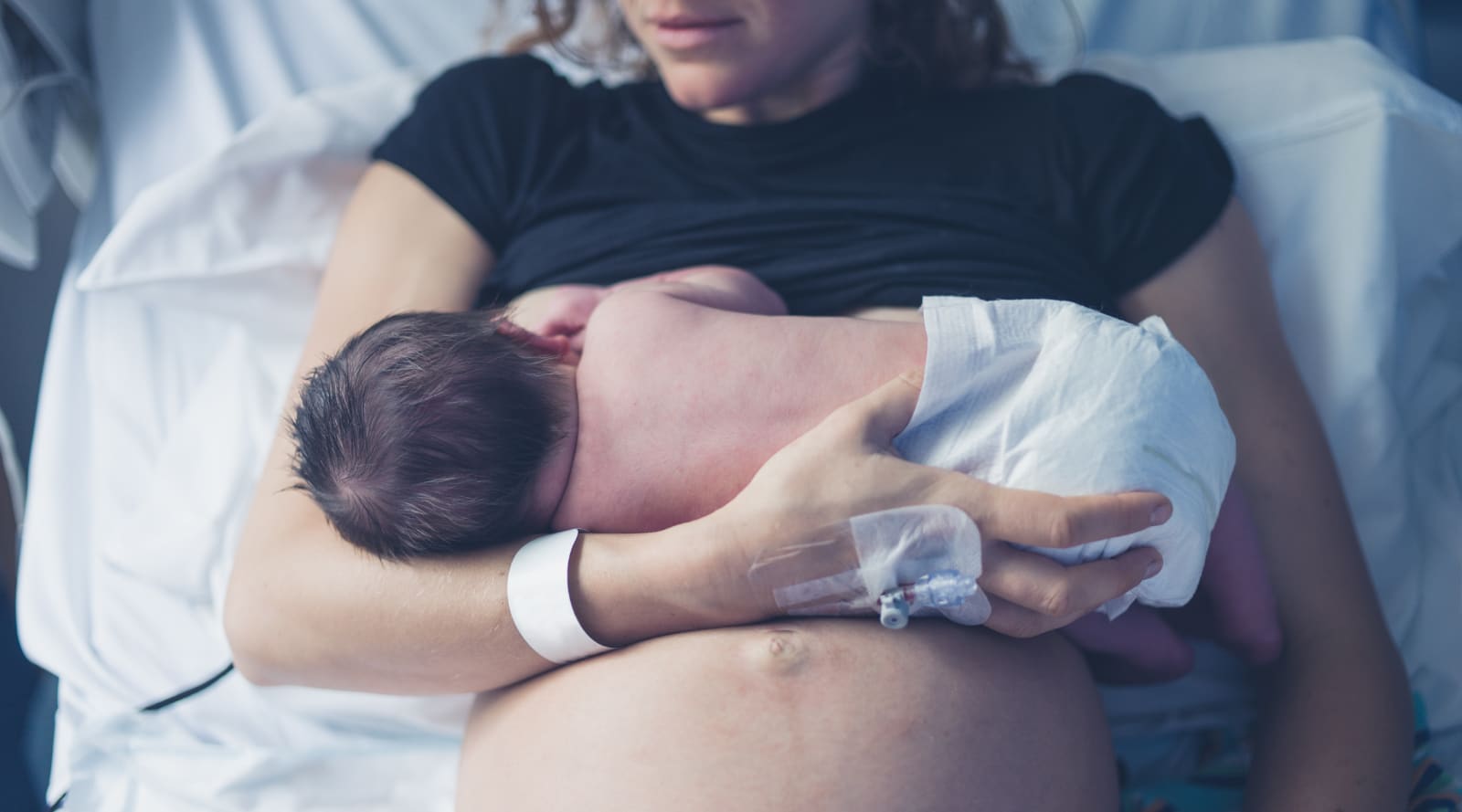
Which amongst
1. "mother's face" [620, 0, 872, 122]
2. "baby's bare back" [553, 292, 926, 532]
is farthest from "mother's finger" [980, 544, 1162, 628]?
"mother's face" [620, 0, 872, 122]

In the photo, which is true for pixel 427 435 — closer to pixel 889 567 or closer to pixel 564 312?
pixel 564 312

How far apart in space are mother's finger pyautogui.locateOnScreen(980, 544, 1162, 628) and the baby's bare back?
18 centimetres

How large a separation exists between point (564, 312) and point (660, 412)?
0.19 m

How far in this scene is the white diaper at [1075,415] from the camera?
0.77m

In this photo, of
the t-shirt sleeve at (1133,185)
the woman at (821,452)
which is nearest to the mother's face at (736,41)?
the woman at (821,452)

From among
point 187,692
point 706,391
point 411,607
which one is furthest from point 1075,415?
point 187,692

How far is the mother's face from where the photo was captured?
1.10 meters

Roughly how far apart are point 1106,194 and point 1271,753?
58cm

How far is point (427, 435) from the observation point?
0.82 metres

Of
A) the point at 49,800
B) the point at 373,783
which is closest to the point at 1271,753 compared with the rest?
the point at 373,783

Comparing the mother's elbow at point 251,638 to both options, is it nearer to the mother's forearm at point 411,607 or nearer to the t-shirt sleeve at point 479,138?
the mother's forearm at point 411,607

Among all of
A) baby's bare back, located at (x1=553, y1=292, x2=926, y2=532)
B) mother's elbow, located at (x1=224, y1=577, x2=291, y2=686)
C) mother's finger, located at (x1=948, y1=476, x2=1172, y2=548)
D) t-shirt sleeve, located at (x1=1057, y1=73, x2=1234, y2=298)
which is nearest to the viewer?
mother's finger, located at (x1=948, y1=476, x2=1172, y2=548)

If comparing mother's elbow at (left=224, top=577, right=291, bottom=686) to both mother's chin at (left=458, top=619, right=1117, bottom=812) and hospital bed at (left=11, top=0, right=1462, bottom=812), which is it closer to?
hospital bed at (left=11, top=0, right=1462, bottom=812)

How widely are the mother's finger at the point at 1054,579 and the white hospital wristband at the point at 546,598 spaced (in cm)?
33
